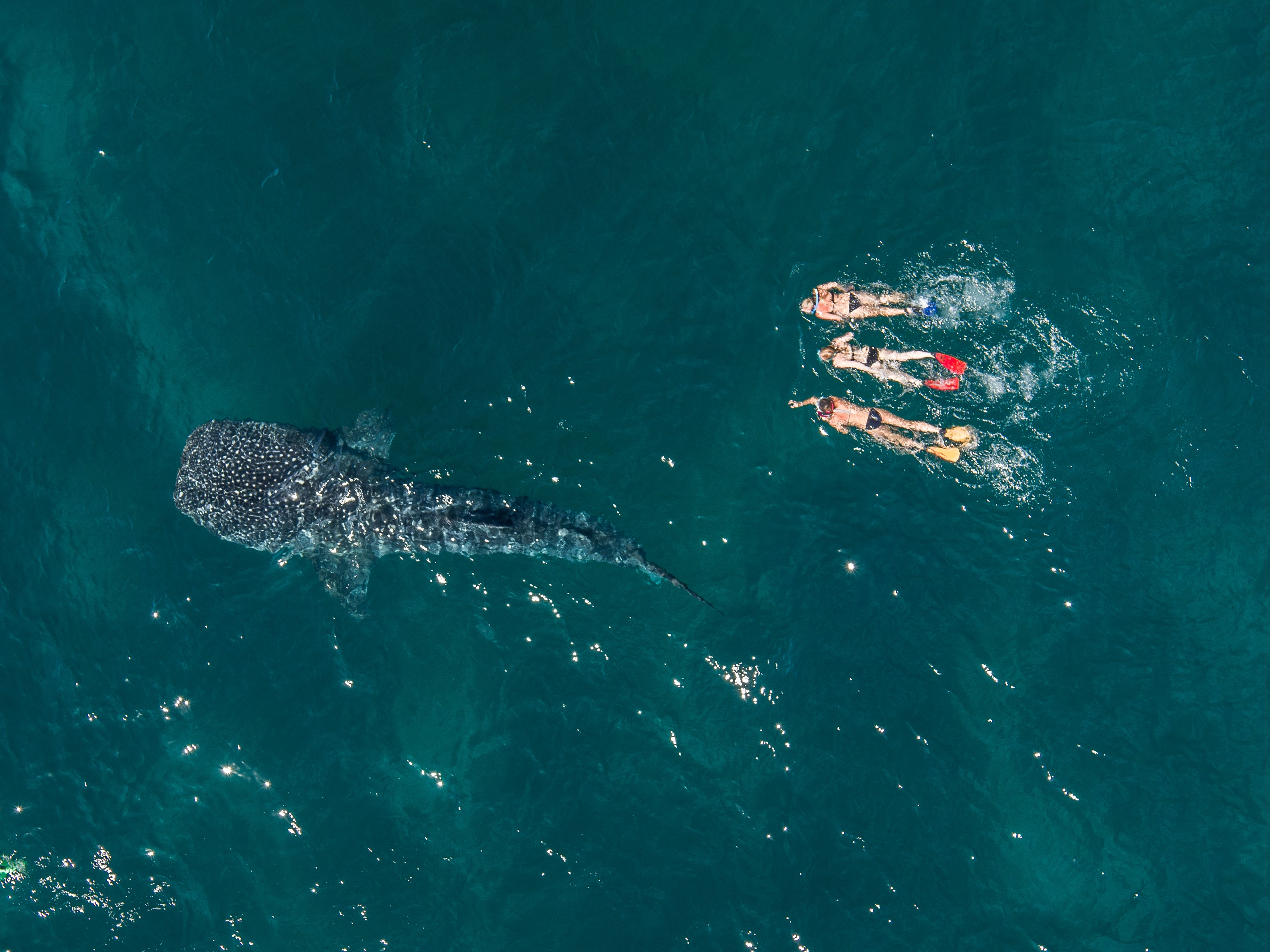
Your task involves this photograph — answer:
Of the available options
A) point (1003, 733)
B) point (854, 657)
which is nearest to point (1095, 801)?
point (1003, 733)

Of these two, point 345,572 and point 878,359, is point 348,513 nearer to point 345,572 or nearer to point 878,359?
point 345,572

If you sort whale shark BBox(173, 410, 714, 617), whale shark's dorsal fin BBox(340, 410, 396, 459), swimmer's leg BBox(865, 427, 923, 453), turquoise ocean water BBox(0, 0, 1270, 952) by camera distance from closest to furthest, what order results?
turquoise ocean water BBox(0, 0, 1270, 952)
whale shark BBox(173, 410, 714, 617)
swimmer's leg BBox(865, 427, 923, 453)
whale shark's dorsal fin BBox(340, 410, 396, 459)

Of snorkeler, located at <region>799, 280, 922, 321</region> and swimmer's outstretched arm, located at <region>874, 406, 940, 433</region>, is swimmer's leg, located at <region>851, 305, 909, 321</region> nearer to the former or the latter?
snorkeler, located at <region>799, 280, 922, 321</region>

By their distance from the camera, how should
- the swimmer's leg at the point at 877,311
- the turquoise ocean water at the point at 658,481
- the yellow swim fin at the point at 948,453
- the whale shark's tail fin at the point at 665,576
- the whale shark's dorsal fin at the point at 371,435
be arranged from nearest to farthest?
the whale shark's tail fin at the point at 665,576, the turquoise ocean water at the point at 658,481, the yellow swim fin at the point at 948,453, the whale shark's dorsal fin at the point at 371,435, the swimmer's leg at the point at 877,311

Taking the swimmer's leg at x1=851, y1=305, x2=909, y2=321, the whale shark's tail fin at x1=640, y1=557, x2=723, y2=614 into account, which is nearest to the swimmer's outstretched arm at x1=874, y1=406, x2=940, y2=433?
the swimmer's leg at x1=851, y1=305, x2=909, y2=321

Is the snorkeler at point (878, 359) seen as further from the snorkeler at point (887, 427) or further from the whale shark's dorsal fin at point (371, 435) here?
the whale shark's dorsal fin at point (371, 435)

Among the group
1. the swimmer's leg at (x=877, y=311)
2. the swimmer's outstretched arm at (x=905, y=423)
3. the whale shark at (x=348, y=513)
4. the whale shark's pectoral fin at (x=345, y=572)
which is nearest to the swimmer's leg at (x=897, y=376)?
the swimmer's outstretched arm at (x=905, y=423)

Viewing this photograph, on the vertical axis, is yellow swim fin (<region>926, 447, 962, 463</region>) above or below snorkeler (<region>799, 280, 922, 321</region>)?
below
